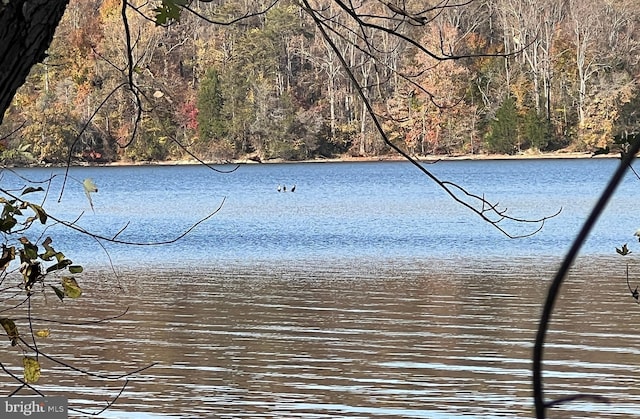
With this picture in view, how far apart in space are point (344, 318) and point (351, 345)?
2213 millimetres

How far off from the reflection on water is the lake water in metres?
0.03

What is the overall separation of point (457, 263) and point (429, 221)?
9983mm

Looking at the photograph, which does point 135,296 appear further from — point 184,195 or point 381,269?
point 184,195

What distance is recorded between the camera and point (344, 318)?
1547 cm

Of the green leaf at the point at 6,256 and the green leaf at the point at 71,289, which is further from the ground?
the green leaf at the point at 6,256

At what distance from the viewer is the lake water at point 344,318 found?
10688mm

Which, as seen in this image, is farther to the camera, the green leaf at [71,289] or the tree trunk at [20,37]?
the green leaf at [71,289]

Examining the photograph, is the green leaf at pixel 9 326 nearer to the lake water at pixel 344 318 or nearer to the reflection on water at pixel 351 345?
the lake water at pixel 344 318

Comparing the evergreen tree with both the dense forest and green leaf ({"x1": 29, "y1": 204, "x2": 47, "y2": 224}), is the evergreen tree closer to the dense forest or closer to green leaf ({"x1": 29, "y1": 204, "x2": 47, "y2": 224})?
the dense forest

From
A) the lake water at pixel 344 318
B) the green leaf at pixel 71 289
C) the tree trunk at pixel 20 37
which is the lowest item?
the lake water at pixel 344 318

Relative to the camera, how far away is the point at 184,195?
48.3m

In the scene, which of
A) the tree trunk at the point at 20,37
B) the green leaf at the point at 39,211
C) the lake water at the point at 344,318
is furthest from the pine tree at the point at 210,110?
the tree trunk at the point at 20,37

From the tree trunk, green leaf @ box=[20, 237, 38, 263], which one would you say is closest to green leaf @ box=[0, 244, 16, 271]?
green leaf @ box=[20, 237, 38, 263]

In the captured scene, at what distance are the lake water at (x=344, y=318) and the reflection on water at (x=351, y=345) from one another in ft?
0.10
